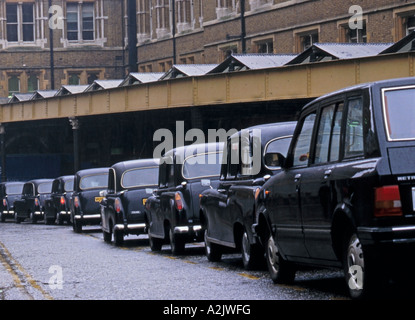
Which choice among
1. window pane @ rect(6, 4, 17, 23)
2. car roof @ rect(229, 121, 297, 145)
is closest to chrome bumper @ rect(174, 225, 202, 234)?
car roof @ rect(229, 121, 297, 145)

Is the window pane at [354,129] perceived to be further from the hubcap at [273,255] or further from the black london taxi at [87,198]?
the black london taxi at [87,198]

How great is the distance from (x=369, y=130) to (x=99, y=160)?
5260cm

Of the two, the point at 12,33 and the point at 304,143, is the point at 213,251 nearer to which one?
the point at 304,143

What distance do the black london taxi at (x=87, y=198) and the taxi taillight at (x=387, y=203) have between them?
67.6ft

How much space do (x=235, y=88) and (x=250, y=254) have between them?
2322cm

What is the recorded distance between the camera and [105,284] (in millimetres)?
12500

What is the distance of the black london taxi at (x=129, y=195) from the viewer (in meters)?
21.8

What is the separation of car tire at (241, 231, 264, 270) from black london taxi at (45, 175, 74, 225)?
2066cm

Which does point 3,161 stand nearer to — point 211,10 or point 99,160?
point 99,160

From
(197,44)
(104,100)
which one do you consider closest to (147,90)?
(104,100)

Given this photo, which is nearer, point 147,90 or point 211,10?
point 147,90

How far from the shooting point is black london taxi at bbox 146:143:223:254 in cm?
1730

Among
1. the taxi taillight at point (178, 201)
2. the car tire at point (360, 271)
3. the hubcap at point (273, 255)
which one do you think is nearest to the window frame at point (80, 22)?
the taxi taillight at point (178, 201)

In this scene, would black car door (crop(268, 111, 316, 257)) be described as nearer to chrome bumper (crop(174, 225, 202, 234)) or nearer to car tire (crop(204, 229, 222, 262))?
car tire (crop(204, 229, 222, 262))
